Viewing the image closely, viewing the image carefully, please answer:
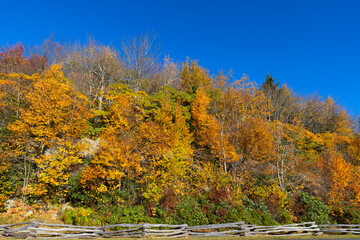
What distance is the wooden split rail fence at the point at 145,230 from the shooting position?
33.8 feet

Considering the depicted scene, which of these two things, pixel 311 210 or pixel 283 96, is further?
pixel 283 96

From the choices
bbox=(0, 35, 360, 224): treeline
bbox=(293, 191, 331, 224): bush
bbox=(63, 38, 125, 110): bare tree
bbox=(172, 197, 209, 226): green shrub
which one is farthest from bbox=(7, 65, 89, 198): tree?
bbox=(293, 191, 331, 224): bush

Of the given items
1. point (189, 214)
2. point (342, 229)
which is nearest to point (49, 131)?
point (189, 214)

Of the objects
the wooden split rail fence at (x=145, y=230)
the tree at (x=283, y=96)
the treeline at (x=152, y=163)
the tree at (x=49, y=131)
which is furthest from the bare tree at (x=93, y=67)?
the tree at (x=283, y=96)

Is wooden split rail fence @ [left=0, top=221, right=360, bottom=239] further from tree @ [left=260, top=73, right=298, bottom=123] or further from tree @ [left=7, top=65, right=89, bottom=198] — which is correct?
tree @ [left=260, top=73, right=298, bottom=123]

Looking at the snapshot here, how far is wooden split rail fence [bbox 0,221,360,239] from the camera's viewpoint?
33.8ft

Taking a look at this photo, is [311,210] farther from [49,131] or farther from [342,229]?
[49,131]

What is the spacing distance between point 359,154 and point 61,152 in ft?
120

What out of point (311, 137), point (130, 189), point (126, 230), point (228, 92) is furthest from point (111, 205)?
point (311, 137)

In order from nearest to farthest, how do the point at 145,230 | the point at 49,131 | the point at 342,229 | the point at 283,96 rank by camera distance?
the point at 145,230, the point at 49,131, the point at 342,229, the point at 283,96

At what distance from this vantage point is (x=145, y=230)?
11555 mm

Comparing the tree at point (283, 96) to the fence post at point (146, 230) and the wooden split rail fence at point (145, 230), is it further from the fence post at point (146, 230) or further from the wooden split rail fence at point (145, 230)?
the fence post at point (146, 230)

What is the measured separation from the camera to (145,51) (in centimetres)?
2873

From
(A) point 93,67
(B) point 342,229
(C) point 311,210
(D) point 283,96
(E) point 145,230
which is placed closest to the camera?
(E) point 145,230
